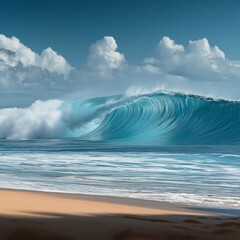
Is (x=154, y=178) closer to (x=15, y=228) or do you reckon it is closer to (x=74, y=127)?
(x=15, y=228)

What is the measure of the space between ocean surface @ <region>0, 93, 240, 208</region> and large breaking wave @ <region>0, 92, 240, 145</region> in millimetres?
62

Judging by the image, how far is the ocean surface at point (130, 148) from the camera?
7.55 m

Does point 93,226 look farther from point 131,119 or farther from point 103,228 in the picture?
point 131,119

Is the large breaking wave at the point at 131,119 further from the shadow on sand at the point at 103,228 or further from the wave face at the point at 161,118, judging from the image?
the shadow on sand at the point at 103,228

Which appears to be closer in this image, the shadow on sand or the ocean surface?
the shadow on sand

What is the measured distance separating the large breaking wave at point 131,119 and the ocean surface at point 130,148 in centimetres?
6

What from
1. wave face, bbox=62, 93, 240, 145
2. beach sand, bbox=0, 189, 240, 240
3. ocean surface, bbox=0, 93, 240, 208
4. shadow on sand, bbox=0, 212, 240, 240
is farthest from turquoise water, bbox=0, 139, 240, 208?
wave face, bbox=62, 93, 240, 145

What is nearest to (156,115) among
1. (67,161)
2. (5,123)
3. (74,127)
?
(74,127)

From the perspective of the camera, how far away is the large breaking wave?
27188mm

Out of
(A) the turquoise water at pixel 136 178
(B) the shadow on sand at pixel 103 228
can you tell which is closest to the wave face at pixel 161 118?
(A) the turquoise water at pixel 136 178

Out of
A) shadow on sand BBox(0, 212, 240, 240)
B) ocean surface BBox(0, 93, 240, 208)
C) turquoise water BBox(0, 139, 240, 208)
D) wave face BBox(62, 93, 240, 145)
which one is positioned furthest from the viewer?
wave face BBox(62, 93, 240, 145)

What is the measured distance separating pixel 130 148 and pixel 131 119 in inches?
483

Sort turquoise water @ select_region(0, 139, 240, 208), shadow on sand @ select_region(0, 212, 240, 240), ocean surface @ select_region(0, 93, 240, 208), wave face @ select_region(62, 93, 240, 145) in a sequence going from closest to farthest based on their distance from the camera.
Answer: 1. shadow on sand @ select_region(0, 212, 240, 240)
2. turquoise water @ select_region(0, 139, 240, 208)
3. ocean surface @ select_region(0, 93, 240, 208)
4. wave face @ select_region(62, 93, 240, 145)

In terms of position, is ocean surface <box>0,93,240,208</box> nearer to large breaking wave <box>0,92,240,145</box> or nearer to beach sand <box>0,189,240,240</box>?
large breaking wave <box>0,92,240,145</box>
